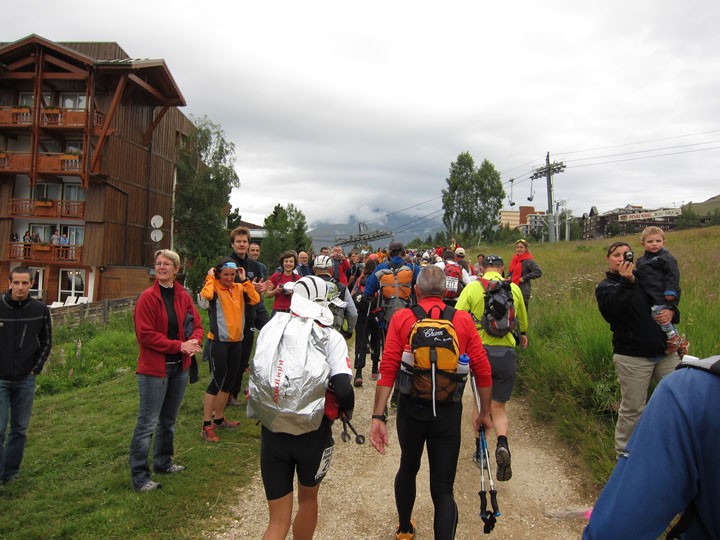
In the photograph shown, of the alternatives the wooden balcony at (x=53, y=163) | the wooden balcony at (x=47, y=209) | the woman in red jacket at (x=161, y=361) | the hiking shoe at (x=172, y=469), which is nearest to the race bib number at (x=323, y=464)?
the woman in red jacket at (x=161, y=361)

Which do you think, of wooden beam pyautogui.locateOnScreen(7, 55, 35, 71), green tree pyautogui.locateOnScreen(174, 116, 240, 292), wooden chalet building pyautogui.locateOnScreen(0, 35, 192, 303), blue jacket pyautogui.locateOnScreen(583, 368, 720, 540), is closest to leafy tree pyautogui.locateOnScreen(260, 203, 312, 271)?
green tree pyautogui.locateOnScreen(174, 116, 240, 292)

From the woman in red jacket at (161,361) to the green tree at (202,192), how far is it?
26942 millimetres

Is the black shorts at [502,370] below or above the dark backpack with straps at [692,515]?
below

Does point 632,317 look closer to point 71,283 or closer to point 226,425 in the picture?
point 226,425

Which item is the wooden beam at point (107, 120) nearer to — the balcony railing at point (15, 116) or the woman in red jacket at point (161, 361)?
the balcony railing at point (15, 116)

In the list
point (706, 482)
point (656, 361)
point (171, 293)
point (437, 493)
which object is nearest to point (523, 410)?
point (656, 361)

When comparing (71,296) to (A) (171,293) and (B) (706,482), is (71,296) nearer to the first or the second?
(A) (171,293)

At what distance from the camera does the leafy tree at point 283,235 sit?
30438 millimetres

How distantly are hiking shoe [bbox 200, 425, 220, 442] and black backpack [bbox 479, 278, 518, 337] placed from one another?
11.3ft

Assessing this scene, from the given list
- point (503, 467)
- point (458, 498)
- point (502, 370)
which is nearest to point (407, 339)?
point (503, 467)

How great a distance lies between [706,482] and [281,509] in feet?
7.89

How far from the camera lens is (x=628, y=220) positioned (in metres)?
87.6

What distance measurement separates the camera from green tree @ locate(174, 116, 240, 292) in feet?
99.2

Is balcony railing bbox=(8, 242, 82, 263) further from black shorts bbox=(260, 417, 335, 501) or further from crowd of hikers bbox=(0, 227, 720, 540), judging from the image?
black shorts bbox=(260, 417, 335, 501)
